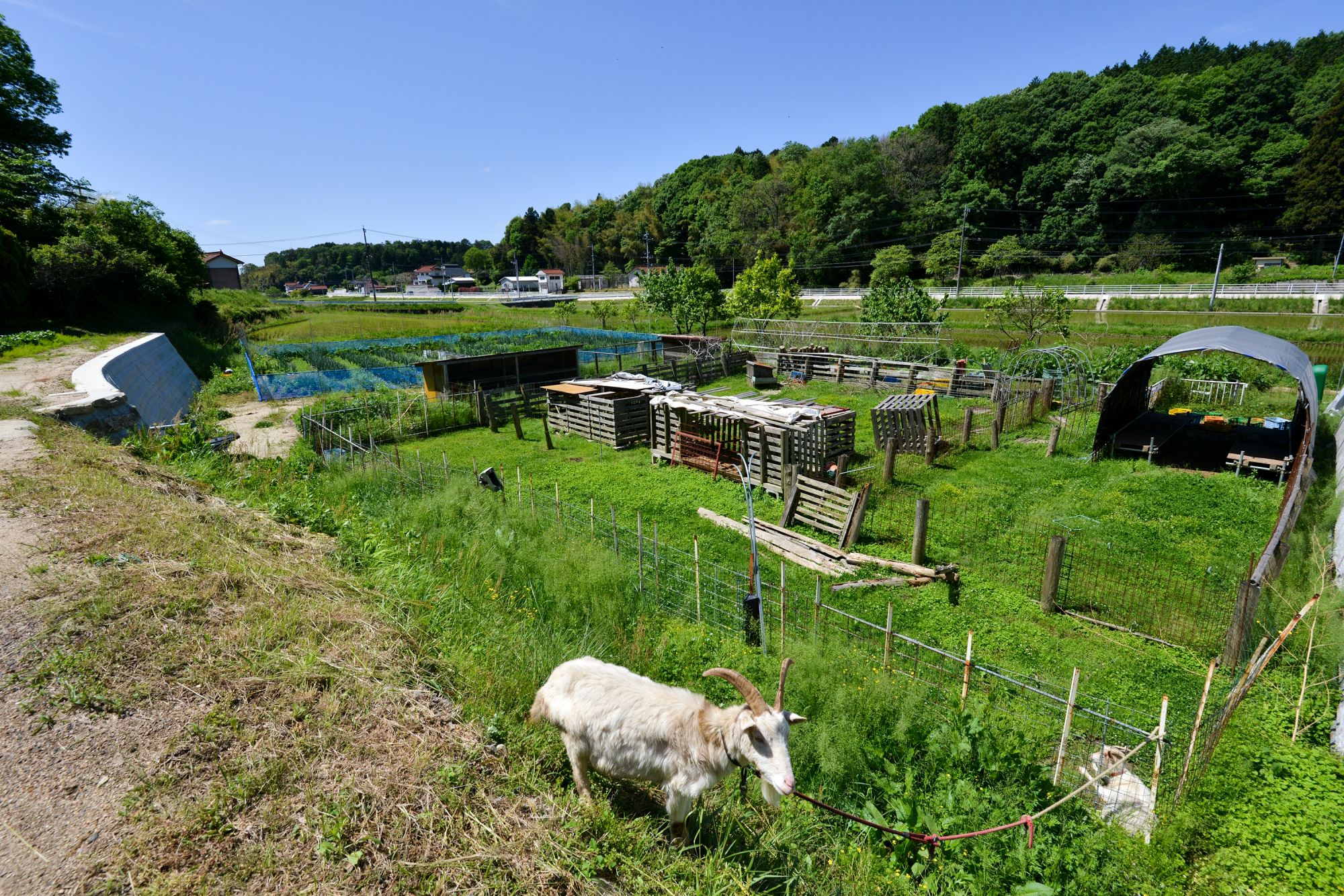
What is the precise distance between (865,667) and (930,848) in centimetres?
238

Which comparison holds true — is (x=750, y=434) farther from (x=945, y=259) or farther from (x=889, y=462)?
(x=945, y=259)

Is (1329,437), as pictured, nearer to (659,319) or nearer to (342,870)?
(342,870)

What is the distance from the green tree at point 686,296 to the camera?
4069cm

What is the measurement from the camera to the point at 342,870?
3.52 metres

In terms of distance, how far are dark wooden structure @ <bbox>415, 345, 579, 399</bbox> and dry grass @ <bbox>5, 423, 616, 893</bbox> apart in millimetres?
18737

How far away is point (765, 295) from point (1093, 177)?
151 ft

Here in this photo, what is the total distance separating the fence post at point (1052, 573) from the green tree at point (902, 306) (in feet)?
83.3

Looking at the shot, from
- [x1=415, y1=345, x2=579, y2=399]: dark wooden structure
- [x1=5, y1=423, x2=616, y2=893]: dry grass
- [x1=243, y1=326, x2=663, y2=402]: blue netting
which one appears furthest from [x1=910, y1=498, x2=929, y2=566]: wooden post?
[x1=243, y1=326, x2=663, y2=402]: blue netting

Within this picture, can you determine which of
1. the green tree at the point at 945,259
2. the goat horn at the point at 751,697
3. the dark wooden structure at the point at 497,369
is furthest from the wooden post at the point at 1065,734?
the green tree at the point at 945,259

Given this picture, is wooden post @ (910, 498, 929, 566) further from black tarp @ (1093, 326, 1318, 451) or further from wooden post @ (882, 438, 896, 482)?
black tarp @ (1093, 326, 1318, 451)

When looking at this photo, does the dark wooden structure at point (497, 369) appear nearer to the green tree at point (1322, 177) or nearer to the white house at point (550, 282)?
the green tree at point (1322, 177)

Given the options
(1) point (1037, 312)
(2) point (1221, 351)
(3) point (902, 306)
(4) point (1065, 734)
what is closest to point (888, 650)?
(4) point (1065, 734)

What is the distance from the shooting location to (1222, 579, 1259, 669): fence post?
23.4 feet

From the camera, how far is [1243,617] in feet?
23.5
